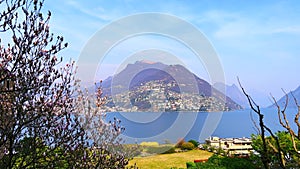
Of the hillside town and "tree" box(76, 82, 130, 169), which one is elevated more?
the hillside town

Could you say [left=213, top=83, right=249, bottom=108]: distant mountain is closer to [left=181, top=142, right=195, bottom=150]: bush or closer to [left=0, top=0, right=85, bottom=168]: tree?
[left=0, top=0, right=85, bottom=168]: tree

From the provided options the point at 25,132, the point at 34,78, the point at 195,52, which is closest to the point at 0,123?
the point at 25,132

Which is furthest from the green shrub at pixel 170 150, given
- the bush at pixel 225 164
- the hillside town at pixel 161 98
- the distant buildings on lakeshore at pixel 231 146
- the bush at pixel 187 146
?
the bush at pixel 225 164

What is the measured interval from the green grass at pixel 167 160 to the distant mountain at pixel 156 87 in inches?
106

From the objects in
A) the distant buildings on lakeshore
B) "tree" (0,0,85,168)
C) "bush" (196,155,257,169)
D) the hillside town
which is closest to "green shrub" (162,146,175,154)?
the distant buildings on lakeshore

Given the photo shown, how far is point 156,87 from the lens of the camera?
15266mm

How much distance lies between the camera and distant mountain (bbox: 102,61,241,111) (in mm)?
9977

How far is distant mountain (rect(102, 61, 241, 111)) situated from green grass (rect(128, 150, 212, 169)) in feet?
8.83

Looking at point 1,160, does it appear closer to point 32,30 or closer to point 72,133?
point 72,133

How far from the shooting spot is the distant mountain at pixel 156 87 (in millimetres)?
9977

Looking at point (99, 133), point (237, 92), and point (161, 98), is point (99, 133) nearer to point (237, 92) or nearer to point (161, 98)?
point (161, 98)

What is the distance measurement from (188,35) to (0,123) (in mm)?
8615

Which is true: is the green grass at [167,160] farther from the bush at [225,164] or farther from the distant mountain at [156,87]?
the bush at [225,164]

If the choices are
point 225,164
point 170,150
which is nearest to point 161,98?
point 170,150
